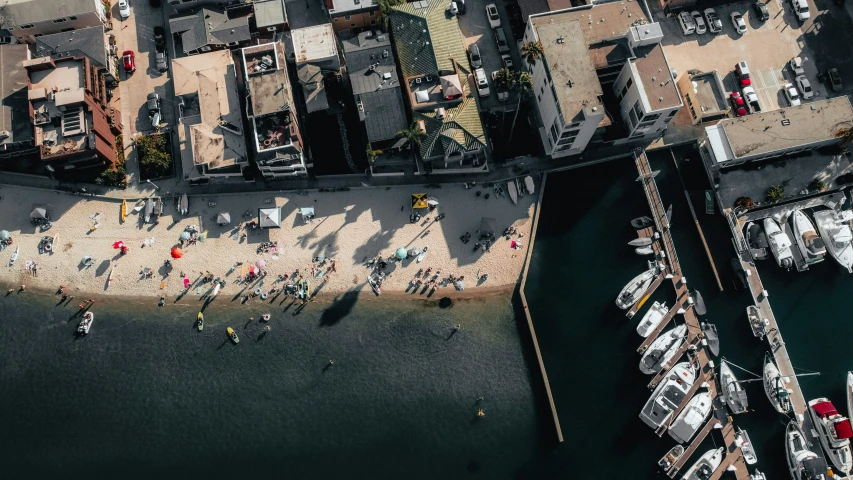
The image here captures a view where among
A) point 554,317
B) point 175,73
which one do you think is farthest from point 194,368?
point 554,317

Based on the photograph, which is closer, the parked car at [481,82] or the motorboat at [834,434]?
the motorboat at [834,434]

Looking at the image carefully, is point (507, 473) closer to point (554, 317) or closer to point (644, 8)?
point (554, 317)

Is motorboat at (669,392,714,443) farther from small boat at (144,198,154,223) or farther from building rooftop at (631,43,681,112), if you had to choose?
small boat at (144,198,154,223)

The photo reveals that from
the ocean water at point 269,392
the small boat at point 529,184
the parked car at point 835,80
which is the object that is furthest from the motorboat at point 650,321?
the parked car at point 835,80

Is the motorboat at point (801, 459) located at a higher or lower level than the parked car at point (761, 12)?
lower

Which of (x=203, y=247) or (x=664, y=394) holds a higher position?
(x=203, y=247)

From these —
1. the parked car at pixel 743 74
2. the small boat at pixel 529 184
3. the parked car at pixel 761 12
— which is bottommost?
the small boat at pixel 529 184

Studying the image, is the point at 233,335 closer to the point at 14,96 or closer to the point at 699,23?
the point at 14,96

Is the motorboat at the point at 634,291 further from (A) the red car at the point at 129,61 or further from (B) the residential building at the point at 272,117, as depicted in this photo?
(A) the red car at the point at 129,61
